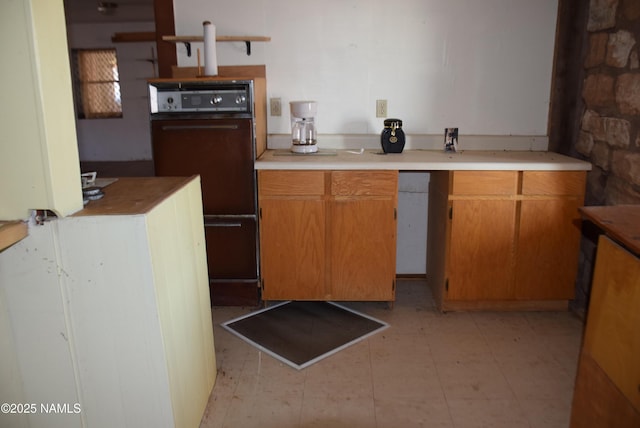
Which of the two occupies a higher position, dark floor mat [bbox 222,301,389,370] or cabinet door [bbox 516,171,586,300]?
cabinet door [bbox 516,171,586,300]

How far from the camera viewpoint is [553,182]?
2.67 metres

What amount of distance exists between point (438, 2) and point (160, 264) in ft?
8.09

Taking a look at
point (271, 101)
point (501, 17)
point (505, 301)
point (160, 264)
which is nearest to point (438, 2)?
point (501, 17)

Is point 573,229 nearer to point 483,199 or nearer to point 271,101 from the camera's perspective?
point 483,199

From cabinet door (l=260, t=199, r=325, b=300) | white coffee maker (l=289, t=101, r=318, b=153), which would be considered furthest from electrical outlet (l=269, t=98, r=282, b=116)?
cabinet door (l=260, t=199, r=325, b=300)

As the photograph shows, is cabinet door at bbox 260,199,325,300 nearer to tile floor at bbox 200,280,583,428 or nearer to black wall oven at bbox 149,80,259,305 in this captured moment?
black wall oven at bbox 149,80,259,305

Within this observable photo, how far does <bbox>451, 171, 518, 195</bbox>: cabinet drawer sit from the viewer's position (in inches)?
105

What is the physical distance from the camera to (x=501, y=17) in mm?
3049

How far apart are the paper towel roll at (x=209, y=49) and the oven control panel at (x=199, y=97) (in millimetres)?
283

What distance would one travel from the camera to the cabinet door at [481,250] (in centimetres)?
270

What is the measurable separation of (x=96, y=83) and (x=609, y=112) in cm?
799

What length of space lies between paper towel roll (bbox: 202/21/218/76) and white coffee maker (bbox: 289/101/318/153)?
1.68 feet

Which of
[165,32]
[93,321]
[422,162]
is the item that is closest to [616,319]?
[93,321]

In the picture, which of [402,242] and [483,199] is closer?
[483,199]
